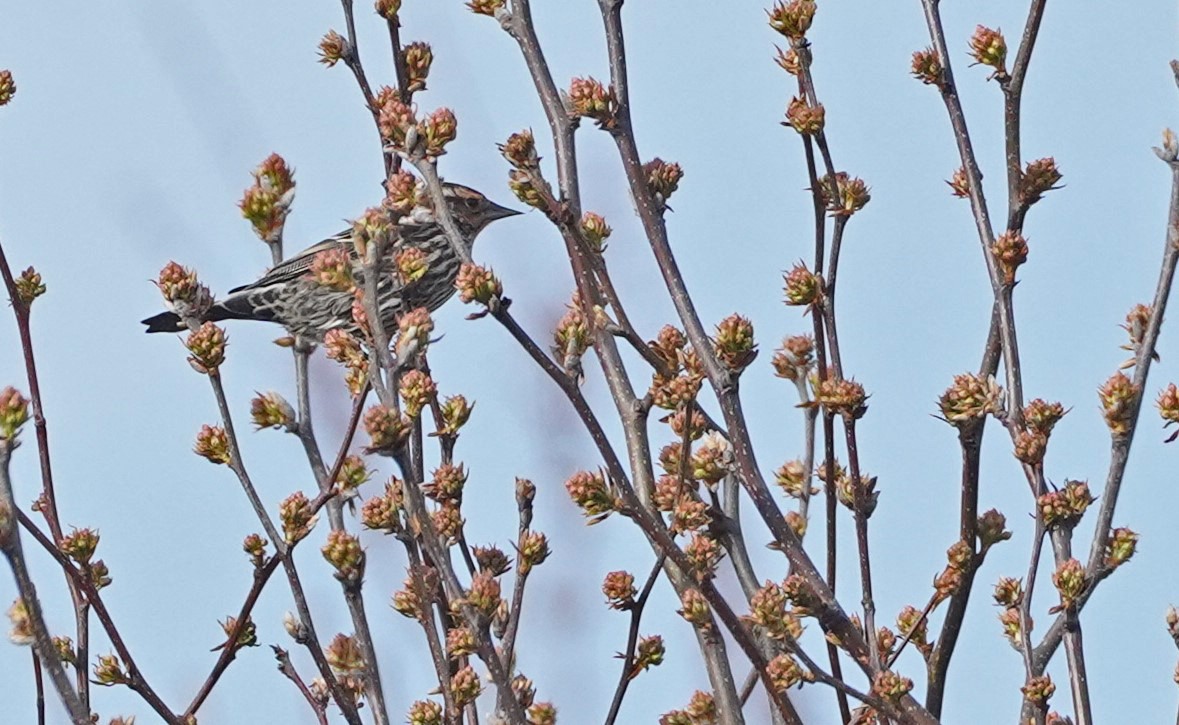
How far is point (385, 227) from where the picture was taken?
294cm

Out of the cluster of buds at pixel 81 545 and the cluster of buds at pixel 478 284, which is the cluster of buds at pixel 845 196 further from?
the cluster of buds at pixel 81 545

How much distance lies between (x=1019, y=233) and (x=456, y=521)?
1222 millimetres

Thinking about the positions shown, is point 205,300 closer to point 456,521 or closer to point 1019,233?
point 456,521

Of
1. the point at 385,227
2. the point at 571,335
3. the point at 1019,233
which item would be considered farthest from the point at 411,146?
the point at 1019,233

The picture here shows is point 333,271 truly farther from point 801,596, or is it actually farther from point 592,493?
point 801,596

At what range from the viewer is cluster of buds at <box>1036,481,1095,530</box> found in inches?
117

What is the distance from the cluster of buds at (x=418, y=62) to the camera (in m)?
3.98

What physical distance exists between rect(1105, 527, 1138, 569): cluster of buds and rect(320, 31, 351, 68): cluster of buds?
6.95ft

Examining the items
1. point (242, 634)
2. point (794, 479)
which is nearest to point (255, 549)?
point (242, 634)

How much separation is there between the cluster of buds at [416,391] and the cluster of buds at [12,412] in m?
0.66

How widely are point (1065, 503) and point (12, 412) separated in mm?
1831

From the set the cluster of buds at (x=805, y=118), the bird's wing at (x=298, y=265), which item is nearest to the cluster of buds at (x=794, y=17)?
the cluster of buds at (x=805, y=118)

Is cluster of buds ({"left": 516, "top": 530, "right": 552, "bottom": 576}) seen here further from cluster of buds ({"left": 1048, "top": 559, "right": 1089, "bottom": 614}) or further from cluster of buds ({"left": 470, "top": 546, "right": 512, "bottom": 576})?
cluster of buds ({"left": 1048, "top": 559, "right": 1089, "bottom": 614})

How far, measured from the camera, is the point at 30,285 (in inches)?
137
